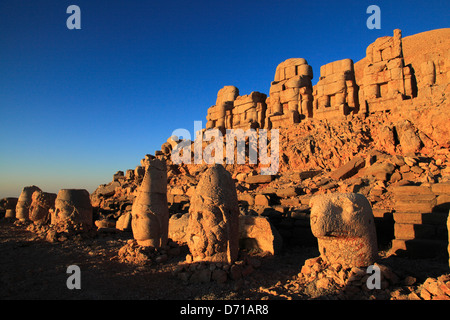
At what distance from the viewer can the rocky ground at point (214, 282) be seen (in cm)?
399

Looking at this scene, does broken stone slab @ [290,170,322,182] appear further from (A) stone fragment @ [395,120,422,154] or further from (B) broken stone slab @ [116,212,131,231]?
(B) broken stone slab @ [116,212,131,231]

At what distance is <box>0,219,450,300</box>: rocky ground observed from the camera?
3.99 metres

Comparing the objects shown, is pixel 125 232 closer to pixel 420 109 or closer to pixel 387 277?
pixel 387 277

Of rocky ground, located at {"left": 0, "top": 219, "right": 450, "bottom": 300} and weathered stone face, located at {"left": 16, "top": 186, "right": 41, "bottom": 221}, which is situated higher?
weathered stone face, located at {"left": 16, "top": 186, "right": 41, "bottom": 221}

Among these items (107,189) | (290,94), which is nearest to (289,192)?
(290,94)

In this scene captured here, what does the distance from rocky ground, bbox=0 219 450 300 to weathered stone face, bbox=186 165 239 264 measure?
446 millimetres

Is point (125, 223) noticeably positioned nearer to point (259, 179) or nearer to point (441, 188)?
point (259, 179)

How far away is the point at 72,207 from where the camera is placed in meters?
8.47

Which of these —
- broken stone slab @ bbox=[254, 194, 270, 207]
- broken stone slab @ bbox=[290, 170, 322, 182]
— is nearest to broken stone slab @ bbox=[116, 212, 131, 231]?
broken stone slab @ bbox=[254, 194, 270, 207]

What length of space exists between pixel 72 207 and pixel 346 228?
25.3 feet

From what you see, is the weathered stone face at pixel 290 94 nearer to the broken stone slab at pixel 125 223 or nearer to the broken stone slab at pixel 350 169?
the broken stone slab at pixel 350 169

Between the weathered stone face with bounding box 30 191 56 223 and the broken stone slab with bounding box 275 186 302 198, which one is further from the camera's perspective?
the weathered stone face with bounding box 30 191 56 223

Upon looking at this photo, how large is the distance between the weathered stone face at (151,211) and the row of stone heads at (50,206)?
10.2 feet
